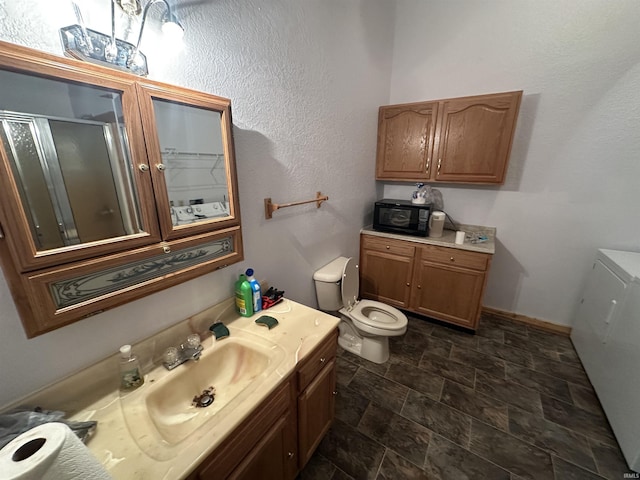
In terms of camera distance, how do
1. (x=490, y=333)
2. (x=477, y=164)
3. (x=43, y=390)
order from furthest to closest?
1. (x=490, y=333)
2. (x=477, y=164)
3. (x=43, y=390)

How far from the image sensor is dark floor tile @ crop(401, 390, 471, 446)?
1.45 m

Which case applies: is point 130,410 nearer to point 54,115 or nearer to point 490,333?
point 54,115

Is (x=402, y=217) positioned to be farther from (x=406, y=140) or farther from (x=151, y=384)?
(x=151, y=384)

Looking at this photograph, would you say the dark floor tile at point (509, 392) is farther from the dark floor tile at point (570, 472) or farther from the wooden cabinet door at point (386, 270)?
the wooden cabinet door at point (386, 270)

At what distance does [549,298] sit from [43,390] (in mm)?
3301

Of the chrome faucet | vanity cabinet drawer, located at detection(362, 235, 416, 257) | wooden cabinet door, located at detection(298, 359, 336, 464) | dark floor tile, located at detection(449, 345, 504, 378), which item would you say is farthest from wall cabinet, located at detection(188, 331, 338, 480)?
vanity cabinet drawer, located at detection(362, 235, 416, 257)

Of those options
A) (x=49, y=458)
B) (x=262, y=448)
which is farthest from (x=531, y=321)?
(x=49, y=458)

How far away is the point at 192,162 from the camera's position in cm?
98

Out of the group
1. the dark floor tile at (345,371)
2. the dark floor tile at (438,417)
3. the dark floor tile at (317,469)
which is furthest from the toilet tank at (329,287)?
the dark floor tile at (317,469)

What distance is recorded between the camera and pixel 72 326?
2.65 feet

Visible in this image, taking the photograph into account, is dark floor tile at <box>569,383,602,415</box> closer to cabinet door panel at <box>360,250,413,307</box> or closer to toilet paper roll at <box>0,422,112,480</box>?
cabinet door panel at <box>360,250,413,307</box>

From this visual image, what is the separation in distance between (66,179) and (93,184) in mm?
57

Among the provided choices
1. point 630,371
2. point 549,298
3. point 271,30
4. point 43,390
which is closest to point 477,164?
point 549,298

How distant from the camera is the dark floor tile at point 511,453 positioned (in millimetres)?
1265
